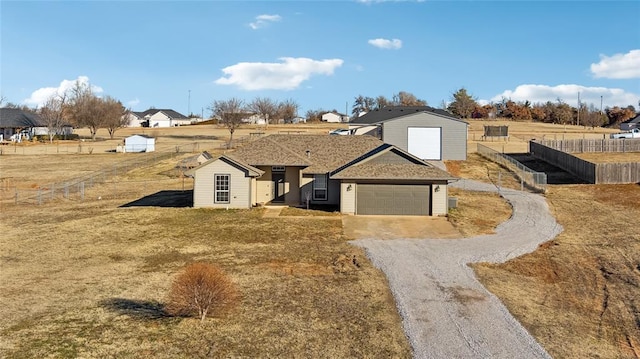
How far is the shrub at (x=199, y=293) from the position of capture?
1220 centimetres

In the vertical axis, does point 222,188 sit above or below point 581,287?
above

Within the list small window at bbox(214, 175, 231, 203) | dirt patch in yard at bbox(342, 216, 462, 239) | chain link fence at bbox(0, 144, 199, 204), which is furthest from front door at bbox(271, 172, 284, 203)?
chain link fence at bbox(0, 144, 199, 204)

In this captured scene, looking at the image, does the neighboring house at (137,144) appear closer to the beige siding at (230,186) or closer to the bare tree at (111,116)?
the bare tree at (111,116)

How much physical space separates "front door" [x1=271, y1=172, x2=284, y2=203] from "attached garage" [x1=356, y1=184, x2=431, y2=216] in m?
5.49

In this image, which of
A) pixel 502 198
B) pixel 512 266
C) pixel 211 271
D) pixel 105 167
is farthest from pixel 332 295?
pixel 105 167

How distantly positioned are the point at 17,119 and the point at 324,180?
74.4 metres

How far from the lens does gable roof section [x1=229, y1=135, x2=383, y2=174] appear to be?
30172mm

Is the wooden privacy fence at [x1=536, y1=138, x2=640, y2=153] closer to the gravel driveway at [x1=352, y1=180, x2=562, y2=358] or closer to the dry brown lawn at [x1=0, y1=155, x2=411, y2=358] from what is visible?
the gravel driveway at [x1=352, y1=180, x2=562, y2=358]

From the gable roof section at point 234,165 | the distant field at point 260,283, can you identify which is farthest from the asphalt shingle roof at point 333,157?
the distant field at point 260,283

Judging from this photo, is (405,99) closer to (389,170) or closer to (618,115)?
(618,115)

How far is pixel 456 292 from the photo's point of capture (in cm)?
1473

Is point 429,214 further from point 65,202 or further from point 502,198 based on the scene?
point 65,202

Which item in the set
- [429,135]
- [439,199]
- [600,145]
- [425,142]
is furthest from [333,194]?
[600,145]

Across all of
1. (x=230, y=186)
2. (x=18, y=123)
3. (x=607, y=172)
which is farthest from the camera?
(x=18, y=123)
